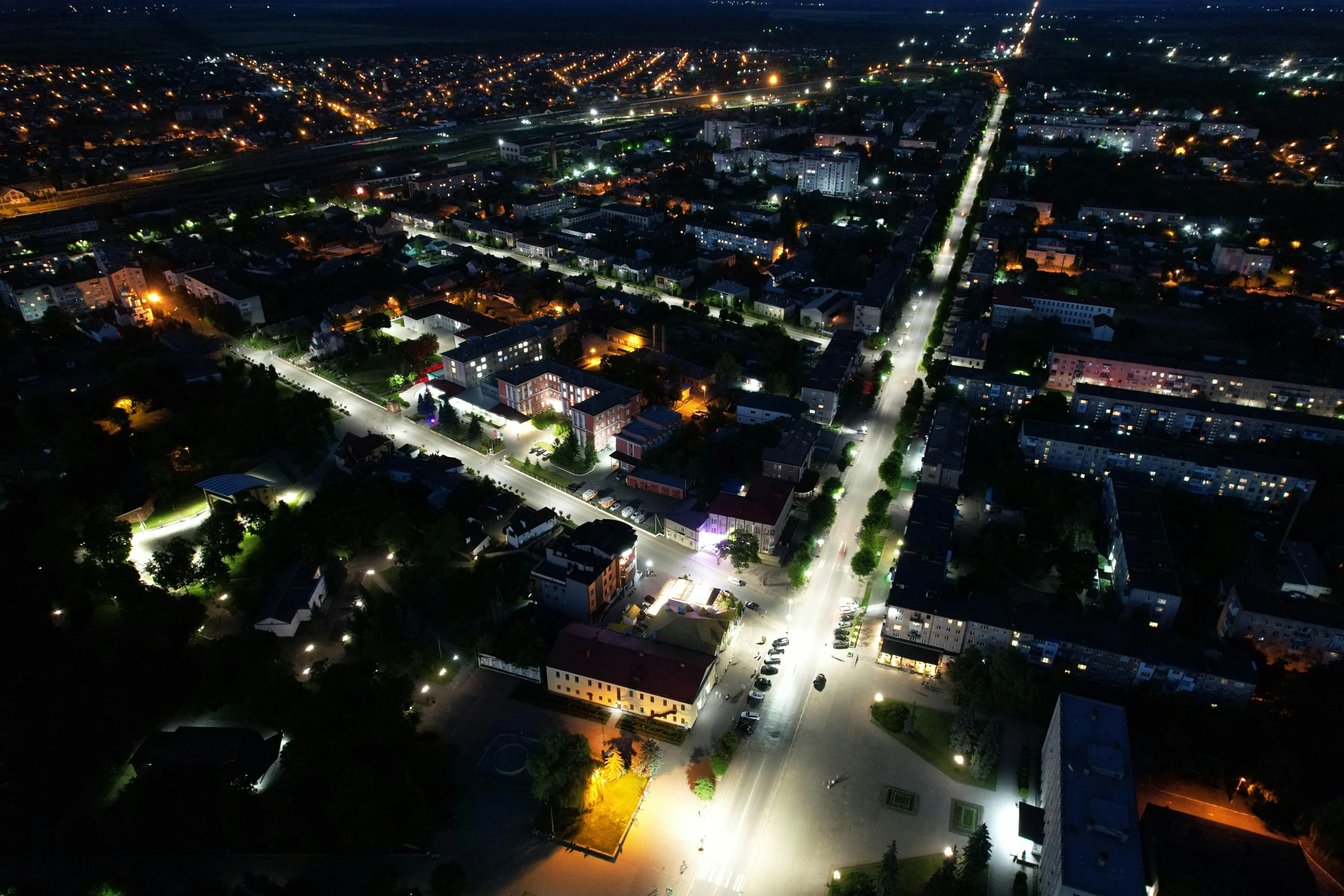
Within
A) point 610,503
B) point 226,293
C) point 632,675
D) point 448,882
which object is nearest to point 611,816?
point 632,675

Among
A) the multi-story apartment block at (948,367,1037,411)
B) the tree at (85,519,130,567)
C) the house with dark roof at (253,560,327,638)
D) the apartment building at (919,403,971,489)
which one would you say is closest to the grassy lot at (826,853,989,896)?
the apartment building at (919,403,971,489)

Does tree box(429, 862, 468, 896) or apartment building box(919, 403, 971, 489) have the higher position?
apartment building box(919, 403, 971, 489)

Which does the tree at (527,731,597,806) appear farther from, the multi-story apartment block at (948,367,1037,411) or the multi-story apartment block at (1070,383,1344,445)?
the multi-story apartment block at (1070,383,1344,445)

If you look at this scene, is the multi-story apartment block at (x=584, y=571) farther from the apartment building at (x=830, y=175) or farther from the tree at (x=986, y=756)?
the apartment building at (x=830, y=175)

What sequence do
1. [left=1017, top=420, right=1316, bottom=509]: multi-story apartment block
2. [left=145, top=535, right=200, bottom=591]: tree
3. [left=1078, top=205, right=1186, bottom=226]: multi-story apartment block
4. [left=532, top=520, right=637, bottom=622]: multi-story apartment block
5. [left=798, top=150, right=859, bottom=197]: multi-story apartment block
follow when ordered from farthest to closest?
[left=798, top=150, right=859, bottom=197]: multi-story apartment block < [left=1078, top=205, right=1186, bottom=226]: multi-story apartment block < [left=1017, top=420, right=1316, bottom=509]: multi-story apartment block < [left=145, top=535, right=200, bottom=591]: tree < [left=532, top=520, right=637, bottom=622]: multi-story apartment block

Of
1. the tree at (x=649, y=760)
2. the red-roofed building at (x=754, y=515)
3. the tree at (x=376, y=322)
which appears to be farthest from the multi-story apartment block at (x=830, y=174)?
the tree at (x=649, y=760)

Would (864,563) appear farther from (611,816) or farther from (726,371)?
(726,371)
